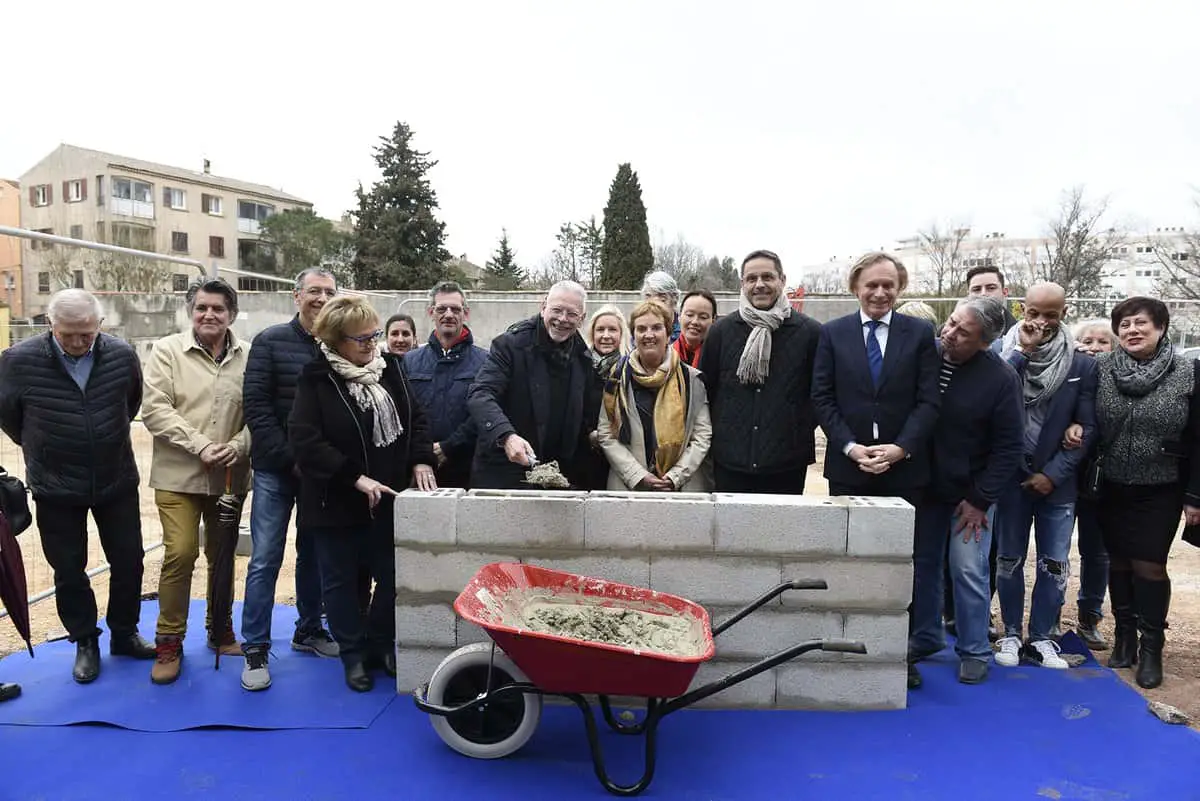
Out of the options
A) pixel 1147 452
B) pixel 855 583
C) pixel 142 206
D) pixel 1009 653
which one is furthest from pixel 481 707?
pixel 142 206

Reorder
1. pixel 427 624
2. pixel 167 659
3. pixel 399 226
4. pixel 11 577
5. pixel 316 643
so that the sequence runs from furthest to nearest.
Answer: pixel 399 226
pixel 316 643
pixel 167 659
pixel 427 624
pixel 11 577

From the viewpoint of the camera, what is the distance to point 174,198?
122ft

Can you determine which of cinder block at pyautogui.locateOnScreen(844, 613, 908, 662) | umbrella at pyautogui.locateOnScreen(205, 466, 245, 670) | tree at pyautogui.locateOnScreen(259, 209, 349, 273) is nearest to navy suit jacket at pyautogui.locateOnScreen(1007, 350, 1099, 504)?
cinder block at pyautogui.locateOnScreen(844, 613, 908, 662)

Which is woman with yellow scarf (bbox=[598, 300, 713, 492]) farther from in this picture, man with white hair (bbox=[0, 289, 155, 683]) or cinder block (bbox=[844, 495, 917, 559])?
man with white hair (bbox=[0, 289, 155, 683])

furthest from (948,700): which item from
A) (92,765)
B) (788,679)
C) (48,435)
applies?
(48,435)

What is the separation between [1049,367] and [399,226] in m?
28.6

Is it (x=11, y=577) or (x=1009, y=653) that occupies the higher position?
(x=11, y=577)

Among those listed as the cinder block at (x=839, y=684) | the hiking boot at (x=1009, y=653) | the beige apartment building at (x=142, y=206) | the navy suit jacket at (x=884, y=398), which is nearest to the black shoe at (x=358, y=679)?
the cinder block at (x=839, y=684)

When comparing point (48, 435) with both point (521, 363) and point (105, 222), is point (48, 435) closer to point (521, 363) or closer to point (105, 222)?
point (521, 363)

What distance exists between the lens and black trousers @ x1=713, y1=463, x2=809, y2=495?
11.9ft

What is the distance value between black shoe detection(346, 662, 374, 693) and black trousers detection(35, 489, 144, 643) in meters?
1.19

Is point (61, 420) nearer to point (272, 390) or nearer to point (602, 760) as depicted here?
point (272, 390)

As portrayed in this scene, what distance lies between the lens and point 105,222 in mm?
34188

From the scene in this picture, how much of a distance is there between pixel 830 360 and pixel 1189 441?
1.71m
